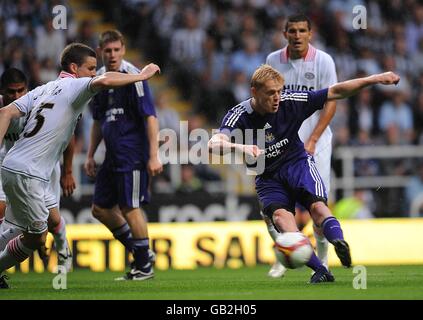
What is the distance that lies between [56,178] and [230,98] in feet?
20.7

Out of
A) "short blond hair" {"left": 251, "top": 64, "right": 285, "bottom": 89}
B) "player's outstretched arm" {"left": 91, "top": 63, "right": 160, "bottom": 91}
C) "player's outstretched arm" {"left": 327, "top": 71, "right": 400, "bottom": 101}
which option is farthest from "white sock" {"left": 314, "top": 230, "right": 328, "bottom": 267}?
"player's outstretched arm" {"left": 91, "top": 63, "right": 160, "bottom": 91}

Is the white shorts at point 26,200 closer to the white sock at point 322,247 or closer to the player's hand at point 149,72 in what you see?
the player's hand at point 149,72

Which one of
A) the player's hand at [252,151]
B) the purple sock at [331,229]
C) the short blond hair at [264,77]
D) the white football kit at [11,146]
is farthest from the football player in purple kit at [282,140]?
the white football kit at [11,146]

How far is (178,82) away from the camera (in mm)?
17359

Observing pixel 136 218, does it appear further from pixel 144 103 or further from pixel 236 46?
pixel 236 46

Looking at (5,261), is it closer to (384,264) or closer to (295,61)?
(295,61)

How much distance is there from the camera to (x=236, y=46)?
16.6 m

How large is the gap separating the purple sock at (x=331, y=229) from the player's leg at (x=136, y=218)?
232 cm

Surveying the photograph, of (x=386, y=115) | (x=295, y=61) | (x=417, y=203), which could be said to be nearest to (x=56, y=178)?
(x=295, y=61)

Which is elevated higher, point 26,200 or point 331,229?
point 26,200

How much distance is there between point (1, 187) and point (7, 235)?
2.27ft

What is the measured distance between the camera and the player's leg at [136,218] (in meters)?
9.91

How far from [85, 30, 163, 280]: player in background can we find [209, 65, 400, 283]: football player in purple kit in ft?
4.57

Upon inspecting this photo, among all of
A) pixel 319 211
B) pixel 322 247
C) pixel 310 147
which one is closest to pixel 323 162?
pixel 310 147
